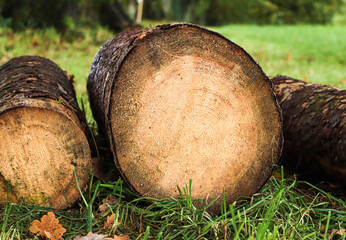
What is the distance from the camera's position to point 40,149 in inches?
77.2

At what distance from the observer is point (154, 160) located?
2021 millimetres

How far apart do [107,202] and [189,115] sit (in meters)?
0.69

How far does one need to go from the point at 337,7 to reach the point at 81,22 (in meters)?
24.5

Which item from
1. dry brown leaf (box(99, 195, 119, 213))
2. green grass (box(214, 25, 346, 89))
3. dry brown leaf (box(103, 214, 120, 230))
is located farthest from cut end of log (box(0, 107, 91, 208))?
green grass (box(214, 25, 346, 89))

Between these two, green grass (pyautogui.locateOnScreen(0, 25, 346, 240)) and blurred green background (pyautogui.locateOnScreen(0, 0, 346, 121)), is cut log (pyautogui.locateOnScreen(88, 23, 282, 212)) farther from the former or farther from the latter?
blurred green background (pyautogui.locateOnScreen(0, 0, 346, 121))

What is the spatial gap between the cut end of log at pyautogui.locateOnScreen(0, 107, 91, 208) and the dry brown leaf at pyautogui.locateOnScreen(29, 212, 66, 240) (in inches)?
8.3

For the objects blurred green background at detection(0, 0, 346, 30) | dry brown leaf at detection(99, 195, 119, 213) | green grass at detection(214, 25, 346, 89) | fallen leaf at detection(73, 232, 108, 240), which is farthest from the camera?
blurred green background at detection(0, 0, 346, 30)

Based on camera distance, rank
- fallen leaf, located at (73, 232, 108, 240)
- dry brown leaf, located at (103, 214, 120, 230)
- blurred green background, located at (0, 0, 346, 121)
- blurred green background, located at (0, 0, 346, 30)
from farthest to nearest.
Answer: blurred green background, located at (0, 0, 346, 30)
blurred green background, located at (0, 0, 346, 121)
dry brown leaf, located at (103, 214, 120, 230)
fallen leaf, located at (73, 232, 108, 240)

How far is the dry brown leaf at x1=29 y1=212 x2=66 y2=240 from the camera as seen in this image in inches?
→ 70.9

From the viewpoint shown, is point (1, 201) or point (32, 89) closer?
point (1, 201)

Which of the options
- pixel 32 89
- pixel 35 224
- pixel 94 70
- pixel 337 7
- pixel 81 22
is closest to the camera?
pixel 35 224

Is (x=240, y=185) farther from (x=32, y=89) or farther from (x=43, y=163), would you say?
(x=32, y=89)

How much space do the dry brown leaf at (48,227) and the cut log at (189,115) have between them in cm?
41

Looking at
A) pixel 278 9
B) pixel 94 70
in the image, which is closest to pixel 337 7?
pixel 278 9
